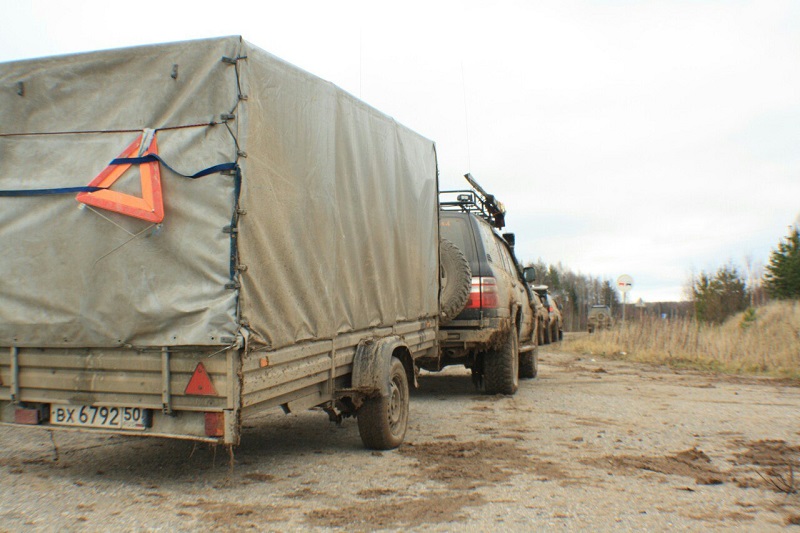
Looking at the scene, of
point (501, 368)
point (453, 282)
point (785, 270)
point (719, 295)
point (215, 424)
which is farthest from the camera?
point (785, 270)

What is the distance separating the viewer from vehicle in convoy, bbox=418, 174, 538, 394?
9.10m

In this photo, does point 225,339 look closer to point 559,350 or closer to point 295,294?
point 295,294

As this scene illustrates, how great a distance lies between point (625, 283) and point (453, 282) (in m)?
16.8

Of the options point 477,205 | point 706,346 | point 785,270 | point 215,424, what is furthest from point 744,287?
point 215,424

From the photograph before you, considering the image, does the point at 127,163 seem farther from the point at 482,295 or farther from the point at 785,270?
the point at 785,270

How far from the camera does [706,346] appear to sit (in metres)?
16.0

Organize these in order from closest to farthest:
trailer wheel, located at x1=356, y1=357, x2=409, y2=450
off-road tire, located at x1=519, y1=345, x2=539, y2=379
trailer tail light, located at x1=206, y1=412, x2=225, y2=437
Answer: trailer tail light, located at x1=206, y1=412, x2=225, y2=437
trailer wheel, located at x1=356, y1=357, x2=409, y2=450
off-road tire, located at x1=519, y1=345, x2=539, y2=379

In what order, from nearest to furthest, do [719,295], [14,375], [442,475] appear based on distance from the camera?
[14,375] → [442,475] → [719,295]

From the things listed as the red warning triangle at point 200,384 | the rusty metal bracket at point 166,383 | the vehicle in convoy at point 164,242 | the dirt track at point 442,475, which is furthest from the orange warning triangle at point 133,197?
the dirt track at point 442,475

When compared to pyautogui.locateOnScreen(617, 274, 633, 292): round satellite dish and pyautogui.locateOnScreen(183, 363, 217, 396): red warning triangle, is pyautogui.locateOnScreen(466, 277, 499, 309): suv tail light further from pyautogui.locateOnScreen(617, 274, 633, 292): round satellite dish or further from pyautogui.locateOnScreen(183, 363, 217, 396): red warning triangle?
pyautogui.locateOnScreen(617, 274, 633, 292): round satellite dish

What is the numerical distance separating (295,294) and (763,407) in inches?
269

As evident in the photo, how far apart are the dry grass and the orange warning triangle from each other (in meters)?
12.1

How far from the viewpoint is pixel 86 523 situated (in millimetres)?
4062

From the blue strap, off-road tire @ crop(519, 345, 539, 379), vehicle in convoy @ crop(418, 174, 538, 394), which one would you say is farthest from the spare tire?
the blue strap
